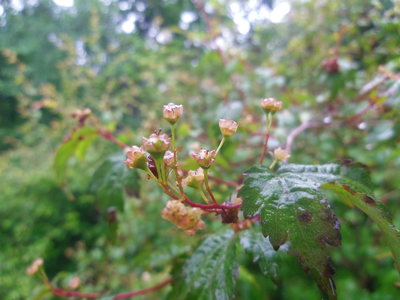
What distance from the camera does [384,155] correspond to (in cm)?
107

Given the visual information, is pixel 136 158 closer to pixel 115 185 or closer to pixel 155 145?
pixel 155 145

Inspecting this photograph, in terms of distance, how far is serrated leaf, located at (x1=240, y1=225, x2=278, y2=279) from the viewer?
0.44 m

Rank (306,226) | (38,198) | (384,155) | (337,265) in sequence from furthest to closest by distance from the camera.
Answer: (38,198) < (337,265) < (384,155) < (306,226)

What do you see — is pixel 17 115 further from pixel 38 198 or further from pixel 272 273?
Answer: pixel 272 273

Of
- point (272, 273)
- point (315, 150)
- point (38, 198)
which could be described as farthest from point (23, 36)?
point (272, 273)

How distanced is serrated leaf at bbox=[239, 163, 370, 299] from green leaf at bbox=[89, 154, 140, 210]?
32cm

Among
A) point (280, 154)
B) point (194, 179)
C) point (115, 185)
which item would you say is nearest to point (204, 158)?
point (194, 179)

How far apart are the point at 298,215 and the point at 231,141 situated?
0.43 m

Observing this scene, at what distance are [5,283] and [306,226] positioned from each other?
2.60 m

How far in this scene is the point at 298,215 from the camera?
326 millimetres

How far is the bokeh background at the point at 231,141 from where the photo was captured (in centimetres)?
83

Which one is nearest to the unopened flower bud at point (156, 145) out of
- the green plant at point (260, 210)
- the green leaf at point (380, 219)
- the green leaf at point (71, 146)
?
the green plant at point (260, 210)

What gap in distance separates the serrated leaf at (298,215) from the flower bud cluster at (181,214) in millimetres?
76

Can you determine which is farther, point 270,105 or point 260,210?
point 270,105
